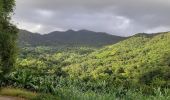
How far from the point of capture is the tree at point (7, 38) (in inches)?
1817

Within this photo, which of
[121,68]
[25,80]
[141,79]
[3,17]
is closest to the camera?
[3,17]

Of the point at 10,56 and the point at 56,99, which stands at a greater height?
the point at 10,56

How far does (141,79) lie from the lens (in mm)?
151125

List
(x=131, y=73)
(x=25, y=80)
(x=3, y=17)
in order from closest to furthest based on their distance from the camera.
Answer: (x=3, y=17), (x=25, y=80), (x=131, y=73)

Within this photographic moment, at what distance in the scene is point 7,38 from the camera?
4616cm

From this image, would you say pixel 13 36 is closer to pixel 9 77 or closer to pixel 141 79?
pixel 9 77

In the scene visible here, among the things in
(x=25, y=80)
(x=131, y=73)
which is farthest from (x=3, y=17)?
(x=131, y=73)

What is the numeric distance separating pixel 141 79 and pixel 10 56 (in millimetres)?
107349

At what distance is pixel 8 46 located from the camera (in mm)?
46688

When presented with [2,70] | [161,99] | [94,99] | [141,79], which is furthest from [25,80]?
[141,79]

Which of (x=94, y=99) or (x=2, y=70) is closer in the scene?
(x=94, y=99)

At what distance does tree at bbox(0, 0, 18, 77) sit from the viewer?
46156 millimetres

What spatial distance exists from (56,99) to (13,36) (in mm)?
9840

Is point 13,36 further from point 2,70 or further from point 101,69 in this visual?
point 101,69
